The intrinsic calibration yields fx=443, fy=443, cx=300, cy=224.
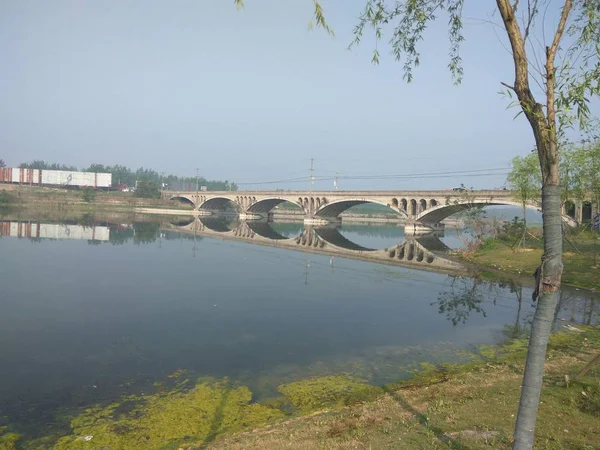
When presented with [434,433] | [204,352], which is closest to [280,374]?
[204,352]

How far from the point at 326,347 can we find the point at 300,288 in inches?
487

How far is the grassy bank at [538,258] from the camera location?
29.6 m

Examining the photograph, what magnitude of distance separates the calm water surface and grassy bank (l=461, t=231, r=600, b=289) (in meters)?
3.91

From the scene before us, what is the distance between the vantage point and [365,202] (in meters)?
92.7

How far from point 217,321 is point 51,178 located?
167 m

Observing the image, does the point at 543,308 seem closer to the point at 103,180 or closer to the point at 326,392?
the point at 326,392

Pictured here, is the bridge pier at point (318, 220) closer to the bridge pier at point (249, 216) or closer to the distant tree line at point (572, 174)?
the bridge pier at point (249, 216)

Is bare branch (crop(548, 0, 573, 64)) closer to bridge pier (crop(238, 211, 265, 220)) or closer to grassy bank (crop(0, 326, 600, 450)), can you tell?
grassy bank (crop(0, 326, 600, 450))

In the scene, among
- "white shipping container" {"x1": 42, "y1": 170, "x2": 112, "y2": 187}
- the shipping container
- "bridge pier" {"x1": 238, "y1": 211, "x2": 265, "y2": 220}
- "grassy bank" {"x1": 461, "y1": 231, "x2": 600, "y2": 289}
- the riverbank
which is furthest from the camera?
"white shipping container" {"x1": 42, "y1": 170, "x2": 112, "y2": 187}

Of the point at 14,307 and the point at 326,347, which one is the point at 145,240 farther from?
the point at 326,347

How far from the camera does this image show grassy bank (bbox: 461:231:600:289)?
29594mm

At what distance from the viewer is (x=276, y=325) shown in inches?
763

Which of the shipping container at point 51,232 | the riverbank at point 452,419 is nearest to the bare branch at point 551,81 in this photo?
the riverbank at point 452,419

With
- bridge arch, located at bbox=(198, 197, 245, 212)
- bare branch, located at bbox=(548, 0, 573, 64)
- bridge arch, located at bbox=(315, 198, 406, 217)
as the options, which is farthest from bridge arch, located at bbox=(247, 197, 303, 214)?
bare branch, located at bbox=(548, 0, 573, 64)
